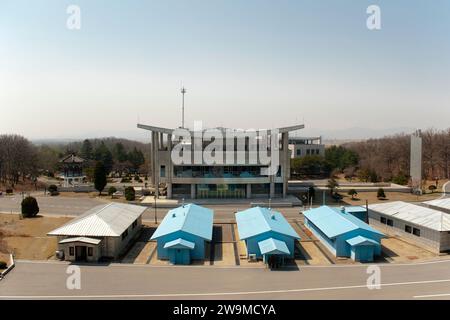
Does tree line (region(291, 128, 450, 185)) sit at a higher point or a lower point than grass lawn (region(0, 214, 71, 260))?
higher

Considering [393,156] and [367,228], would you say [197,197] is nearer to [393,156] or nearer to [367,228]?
[367,228]

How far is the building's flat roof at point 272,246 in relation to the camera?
1627 cm

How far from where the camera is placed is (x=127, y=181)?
4559 cm

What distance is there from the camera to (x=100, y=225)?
61.0ft

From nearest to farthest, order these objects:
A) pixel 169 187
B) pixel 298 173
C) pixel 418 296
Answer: pixel 418 296 → pixel 169 187 → pixel 298 173

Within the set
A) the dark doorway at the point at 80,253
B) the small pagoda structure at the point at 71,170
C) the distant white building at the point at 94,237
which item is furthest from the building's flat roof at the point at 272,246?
the small pagoda structure at the point at 71,170

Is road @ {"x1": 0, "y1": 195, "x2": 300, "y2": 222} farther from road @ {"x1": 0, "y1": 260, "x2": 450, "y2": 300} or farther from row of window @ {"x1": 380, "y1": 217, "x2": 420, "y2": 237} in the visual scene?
road @ {"x1": 0, "y1": 260, "x2": 450, "y2": 300}

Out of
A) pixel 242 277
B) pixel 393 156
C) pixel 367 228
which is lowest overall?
pixel 242 277

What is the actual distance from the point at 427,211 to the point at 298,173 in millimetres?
28862

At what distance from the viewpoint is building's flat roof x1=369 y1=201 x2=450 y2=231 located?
63.6 ft

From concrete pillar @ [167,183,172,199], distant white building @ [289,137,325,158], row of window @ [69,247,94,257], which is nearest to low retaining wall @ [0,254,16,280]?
row of window @ [69,247,94,257]

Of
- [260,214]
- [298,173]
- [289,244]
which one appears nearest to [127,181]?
[298,173]

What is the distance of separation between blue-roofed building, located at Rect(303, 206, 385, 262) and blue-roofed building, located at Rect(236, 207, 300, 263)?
2.00 metres

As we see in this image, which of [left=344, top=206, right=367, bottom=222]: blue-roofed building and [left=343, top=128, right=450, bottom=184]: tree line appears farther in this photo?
[left=343, top=128, right=450, bottom=184]: tree line
